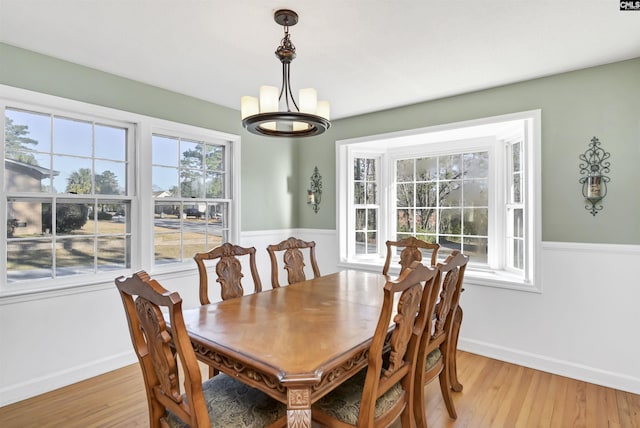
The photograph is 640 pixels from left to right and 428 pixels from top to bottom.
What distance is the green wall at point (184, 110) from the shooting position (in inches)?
100

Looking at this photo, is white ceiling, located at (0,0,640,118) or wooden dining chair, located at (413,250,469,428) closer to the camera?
wooden dining chair, located at (413,250,469,428)

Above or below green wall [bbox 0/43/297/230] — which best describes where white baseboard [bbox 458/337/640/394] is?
below

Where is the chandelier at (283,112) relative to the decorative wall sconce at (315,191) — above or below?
above

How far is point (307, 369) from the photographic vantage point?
1261mm

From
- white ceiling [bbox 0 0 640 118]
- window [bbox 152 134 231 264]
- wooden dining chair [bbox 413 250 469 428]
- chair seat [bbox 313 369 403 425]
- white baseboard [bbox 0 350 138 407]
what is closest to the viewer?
chair seat [bbox 313 369 403 425]

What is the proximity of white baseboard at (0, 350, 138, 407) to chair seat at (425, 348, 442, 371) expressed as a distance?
265cm

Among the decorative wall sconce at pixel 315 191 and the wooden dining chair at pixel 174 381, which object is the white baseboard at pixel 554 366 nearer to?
the wooden dining chair at pixel 174 381

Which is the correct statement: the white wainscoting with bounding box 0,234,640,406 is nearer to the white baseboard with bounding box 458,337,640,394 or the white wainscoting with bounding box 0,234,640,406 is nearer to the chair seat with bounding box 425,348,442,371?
the white baseboard with bounding box 458,337,640,394

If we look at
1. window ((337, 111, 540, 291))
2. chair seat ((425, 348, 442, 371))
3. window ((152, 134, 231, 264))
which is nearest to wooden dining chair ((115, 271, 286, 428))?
chair seat ((425, 348, 442, 371))

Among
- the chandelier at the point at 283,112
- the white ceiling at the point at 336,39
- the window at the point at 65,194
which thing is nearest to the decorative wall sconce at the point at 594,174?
the white ceiling at the point at 336,39

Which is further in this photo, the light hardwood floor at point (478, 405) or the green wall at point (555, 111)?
the green wall at point (555, 111)

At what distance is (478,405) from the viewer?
2385 millimetres

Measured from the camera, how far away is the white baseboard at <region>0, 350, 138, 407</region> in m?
2.41

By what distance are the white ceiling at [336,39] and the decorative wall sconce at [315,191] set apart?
1603mm
